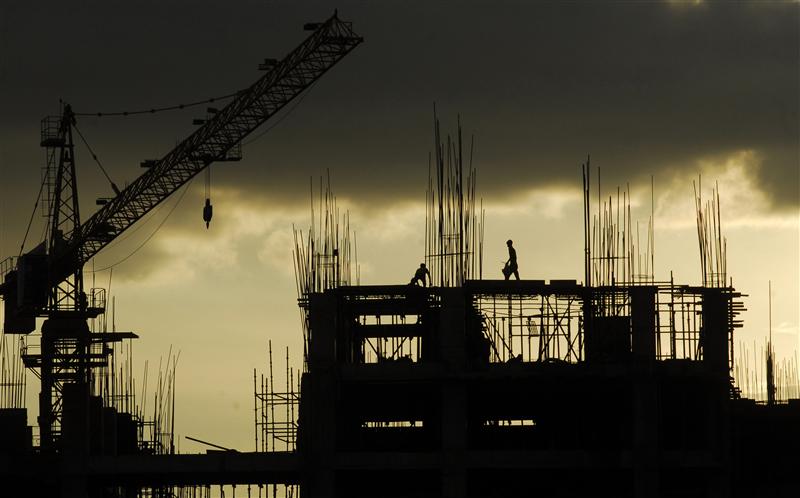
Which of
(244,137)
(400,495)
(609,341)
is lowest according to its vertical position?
(400,495)

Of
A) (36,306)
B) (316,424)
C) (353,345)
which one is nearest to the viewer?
(316,424)

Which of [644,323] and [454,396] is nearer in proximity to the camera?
[644,323]

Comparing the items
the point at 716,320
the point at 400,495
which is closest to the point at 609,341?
the point at 716,320

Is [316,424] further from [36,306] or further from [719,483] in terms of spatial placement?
[36,306]

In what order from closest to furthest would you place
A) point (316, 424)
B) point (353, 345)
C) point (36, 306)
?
point (316, 424) < point (353, 345) < point (36, 306)

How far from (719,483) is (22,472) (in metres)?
21.9

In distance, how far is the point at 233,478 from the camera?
55469mm

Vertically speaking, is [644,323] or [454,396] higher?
[644,323]

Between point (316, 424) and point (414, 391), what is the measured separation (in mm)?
4358

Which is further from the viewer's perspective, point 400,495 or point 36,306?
point 36,306

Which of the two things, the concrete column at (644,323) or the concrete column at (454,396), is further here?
the concrete column at (644,323)

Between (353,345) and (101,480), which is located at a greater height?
(353,345)

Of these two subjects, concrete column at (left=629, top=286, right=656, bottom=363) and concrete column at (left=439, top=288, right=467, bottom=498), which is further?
concrete column at (left=629, top=286, right=656, bottom=363)

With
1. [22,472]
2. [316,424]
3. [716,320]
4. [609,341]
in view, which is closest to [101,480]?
[22,472]
